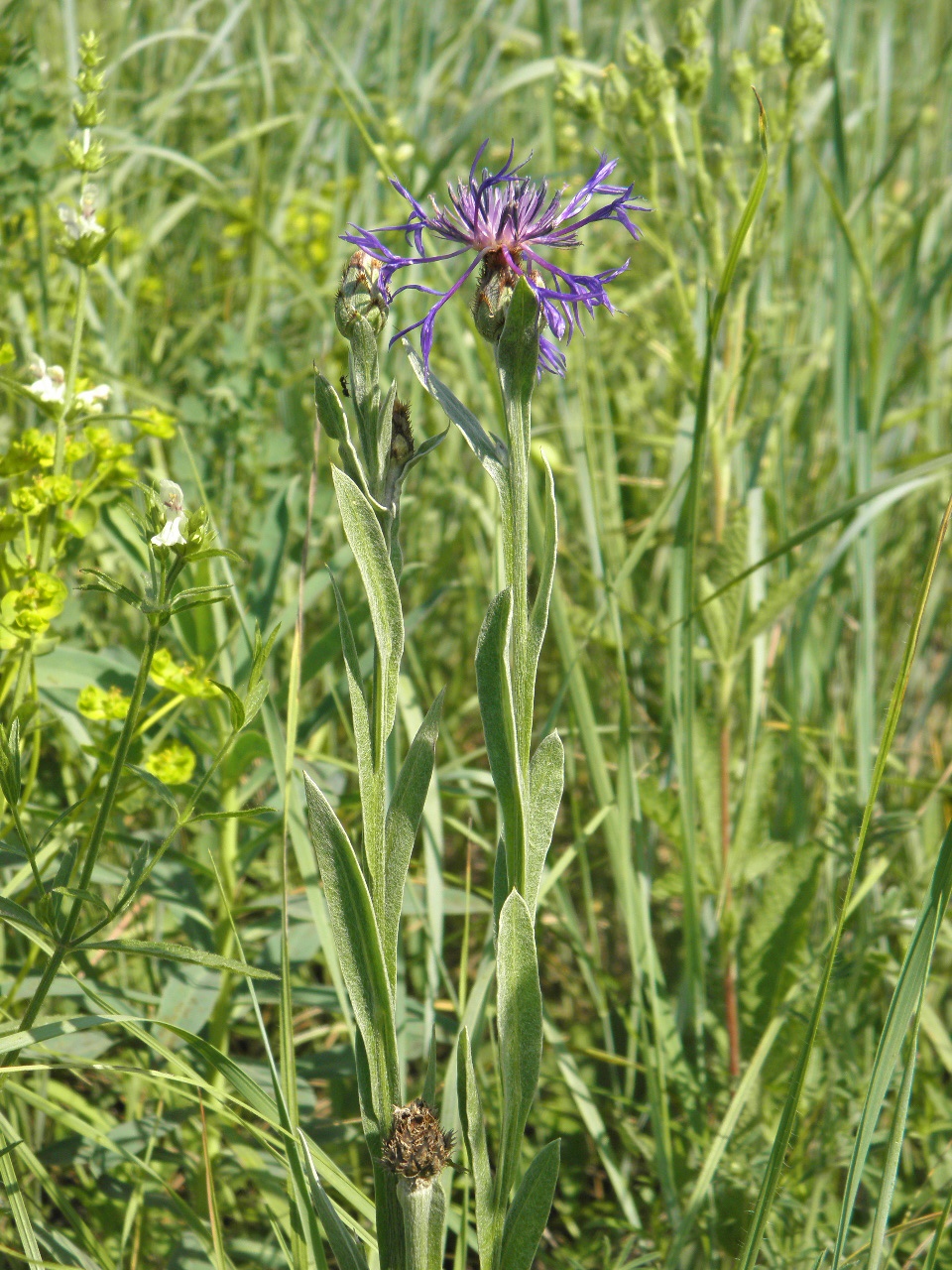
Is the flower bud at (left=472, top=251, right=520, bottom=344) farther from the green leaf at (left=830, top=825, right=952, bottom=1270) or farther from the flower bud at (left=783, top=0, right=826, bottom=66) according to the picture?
the flower bud at (left=783, top=0, right=826, bottom=66)

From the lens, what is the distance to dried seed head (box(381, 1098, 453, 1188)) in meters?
0.74

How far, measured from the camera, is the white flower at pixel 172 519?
29.7 inches

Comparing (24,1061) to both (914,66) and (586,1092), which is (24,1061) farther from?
A: (914,66)

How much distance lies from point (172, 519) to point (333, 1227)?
534mm

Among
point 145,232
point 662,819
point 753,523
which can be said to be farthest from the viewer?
point 145,232

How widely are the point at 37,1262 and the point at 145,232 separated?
2043mm

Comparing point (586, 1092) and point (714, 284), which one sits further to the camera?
point (714, 284)

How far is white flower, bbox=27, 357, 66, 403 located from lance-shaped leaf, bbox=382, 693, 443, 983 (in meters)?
0.65

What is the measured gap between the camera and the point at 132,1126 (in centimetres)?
117

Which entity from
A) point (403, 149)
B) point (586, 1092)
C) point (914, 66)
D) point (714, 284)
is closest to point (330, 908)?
point (586, 1092)

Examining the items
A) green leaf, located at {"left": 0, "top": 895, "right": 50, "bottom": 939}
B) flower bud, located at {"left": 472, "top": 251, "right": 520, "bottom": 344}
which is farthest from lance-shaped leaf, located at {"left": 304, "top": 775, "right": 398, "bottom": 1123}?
flower bud, located at {"left": 472, "top": 251, "right": 520, "bottom": 344}

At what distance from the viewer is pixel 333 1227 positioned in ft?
2.61

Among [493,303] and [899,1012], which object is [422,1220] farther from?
[493,303]

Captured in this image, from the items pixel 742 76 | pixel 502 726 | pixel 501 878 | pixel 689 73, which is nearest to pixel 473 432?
pixel 502 726
